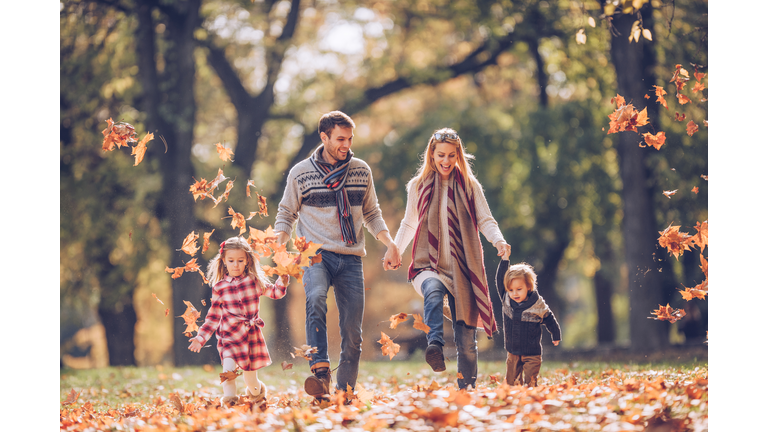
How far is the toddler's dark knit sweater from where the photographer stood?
16.8ft

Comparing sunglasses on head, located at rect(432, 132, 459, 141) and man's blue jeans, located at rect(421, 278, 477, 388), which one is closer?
man's blue jeans, located at rect(421, 278, 477, 388)

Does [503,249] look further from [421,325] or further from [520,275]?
[421,325]

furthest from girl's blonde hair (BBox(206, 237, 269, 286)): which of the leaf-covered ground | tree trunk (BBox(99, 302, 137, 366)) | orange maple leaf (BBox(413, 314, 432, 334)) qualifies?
tree trunk (BBox(99, 302, 137, 366))

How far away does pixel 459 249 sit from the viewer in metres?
5.12

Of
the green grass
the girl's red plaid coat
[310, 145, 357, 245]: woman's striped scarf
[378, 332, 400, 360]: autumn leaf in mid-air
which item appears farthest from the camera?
the green grass

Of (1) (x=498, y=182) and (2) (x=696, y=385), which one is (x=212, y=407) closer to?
(2) (x=696, y=385)

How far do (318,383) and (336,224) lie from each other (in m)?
1.22

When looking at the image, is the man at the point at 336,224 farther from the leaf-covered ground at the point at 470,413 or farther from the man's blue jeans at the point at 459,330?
the leaf-covered ground at the point at 470,413

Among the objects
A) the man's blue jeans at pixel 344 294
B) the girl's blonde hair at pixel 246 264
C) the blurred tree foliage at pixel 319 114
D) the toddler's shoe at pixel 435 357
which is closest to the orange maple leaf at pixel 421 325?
the toddler's shoe at pixel 435 357

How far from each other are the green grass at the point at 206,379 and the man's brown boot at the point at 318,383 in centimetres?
151

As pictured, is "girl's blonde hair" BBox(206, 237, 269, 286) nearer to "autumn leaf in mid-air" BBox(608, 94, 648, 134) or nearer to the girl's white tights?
the girl's white tights

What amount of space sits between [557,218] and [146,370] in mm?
10139

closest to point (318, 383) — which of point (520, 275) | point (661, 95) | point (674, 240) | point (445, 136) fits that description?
point (520, 275)

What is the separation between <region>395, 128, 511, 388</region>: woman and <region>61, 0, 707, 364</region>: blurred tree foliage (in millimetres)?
7483
